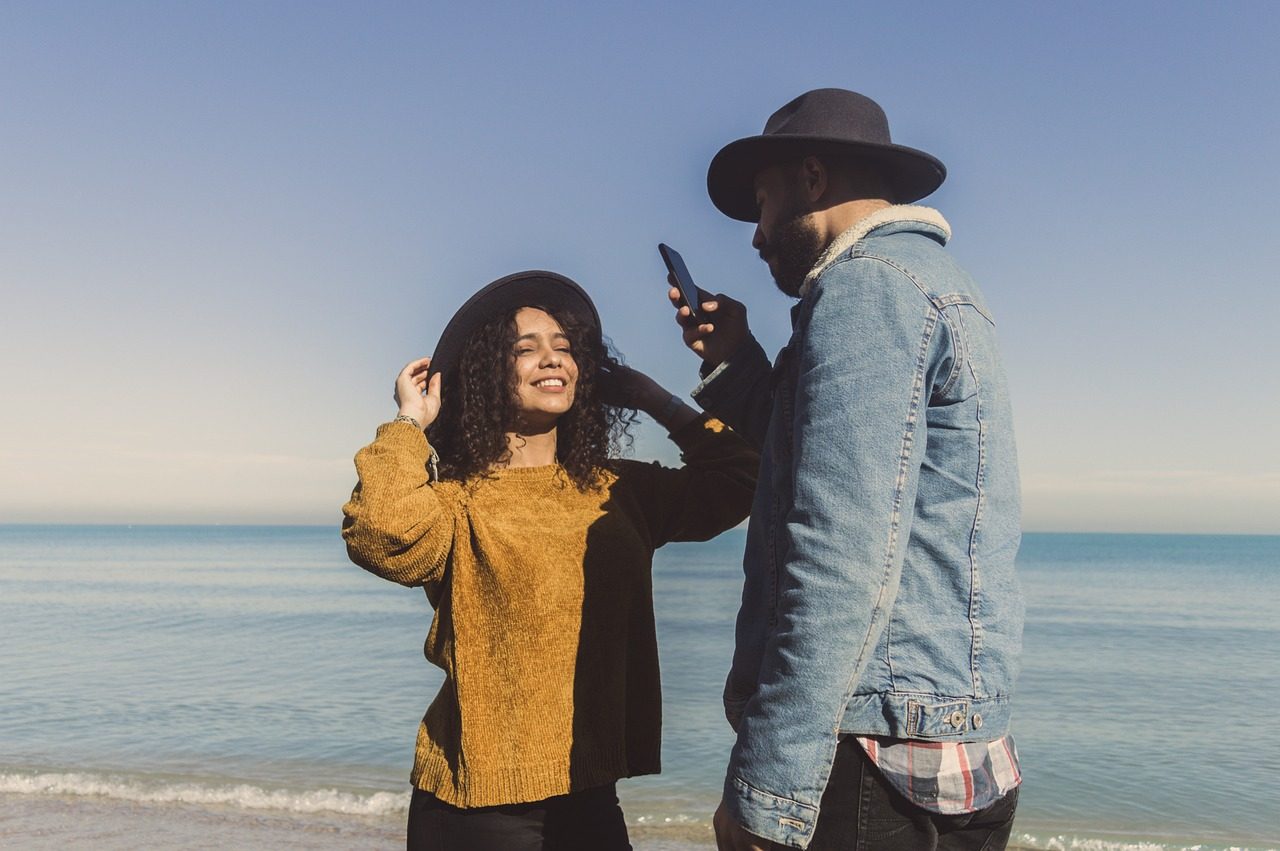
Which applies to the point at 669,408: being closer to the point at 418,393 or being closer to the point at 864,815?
the point at 418,393

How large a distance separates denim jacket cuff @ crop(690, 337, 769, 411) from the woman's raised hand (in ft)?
2.75

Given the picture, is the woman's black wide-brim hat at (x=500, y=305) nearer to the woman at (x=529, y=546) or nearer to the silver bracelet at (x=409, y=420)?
the woman at (x=529, y=546)

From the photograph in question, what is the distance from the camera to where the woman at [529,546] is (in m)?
2.75

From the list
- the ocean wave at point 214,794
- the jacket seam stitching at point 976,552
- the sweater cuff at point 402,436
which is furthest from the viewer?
the ocean wave at point 214,794

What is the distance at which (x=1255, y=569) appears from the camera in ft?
163

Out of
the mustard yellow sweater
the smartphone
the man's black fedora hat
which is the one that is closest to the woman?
the mustard yellow sweater

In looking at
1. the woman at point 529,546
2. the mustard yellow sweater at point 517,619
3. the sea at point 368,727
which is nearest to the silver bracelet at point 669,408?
the woman at point 529,546

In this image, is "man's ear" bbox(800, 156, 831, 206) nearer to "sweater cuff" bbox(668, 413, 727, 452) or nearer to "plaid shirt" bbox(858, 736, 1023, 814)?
"plaid shirt" bbox(858, 736, 1023, 814)

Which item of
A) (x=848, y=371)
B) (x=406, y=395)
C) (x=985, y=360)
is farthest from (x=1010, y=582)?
(x=406, y=395)

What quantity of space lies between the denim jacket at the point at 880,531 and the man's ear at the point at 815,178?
6.6 inches

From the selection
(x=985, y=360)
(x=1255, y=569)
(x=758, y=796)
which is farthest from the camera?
(x=1255, y=569)

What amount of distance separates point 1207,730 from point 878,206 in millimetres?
11212

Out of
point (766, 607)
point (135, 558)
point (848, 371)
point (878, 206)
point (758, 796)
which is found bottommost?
point (135, 558)

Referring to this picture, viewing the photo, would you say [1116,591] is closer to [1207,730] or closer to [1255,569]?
[1255,569]
